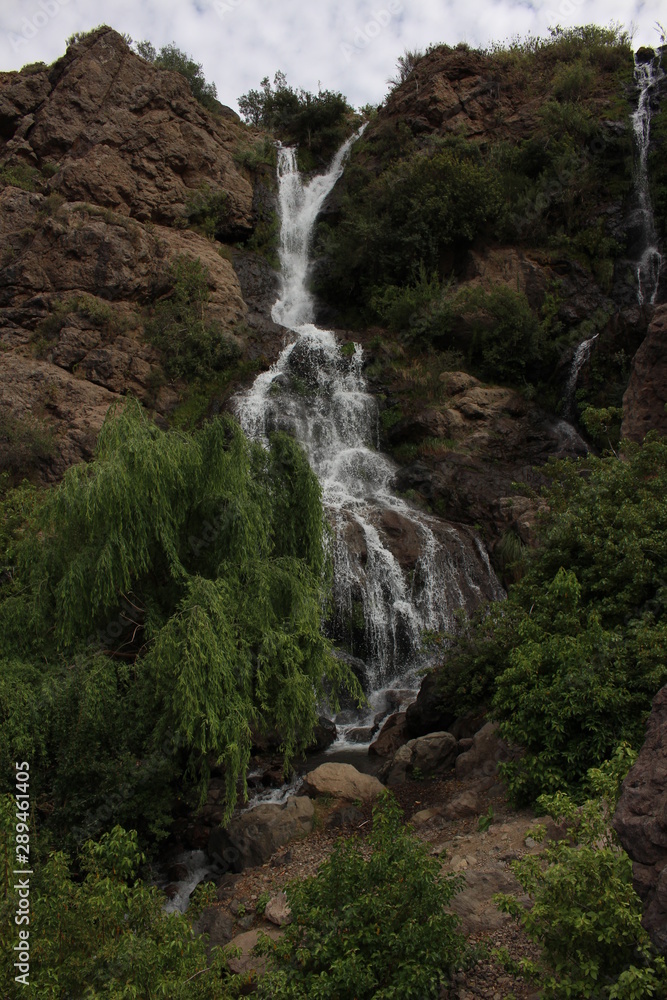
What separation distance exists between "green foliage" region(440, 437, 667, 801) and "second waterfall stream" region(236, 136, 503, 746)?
2.73 m

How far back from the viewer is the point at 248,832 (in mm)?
8531

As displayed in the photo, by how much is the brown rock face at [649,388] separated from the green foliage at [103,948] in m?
12.0

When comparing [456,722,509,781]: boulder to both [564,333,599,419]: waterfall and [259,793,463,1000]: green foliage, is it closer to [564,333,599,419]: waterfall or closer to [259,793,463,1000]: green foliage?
[259,793,463,1000]: green foliage

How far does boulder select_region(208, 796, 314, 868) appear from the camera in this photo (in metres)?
8.34

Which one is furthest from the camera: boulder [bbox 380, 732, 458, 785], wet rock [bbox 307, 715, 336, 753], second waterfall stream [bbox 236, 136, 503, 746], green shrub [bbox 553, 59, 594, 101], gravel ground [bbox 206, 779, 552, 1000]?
green shrub [bbox 553, 59, 594, 101]

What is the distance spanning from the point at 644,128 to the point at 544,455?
14600mm

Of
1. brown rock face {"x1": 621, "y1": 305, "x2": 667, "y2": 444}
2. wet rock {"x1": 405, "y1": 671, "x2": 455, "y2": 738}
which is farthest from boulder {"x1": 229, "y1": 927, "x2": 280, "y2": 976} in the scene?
brown rock face {"x1": 621, "y1": 305, "x2": 667, "y2": 444}

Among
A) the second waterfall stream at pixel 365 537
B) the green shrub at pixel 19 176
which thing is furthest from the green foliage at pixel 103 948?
the green shrub at pixel 19 176

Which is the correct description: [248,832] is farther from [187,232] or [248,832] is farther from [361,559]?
[187,232]

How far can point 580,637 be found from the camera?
735cm

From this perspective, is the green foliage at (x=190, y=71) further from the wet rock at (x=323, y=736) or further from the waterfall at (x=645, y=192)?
the wet rock at (x=323, y=736)

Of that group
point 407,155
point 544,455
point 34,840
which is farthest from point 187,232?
point 34,840

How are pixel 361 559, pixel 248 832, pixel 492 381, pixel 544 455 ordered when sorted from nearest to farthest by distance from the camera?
1. pixel 248 832
2. pixel 361 559
3. pixel 544 455
4. pixel 492 381

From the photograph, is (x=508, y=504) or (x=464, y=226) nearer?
(x=508, y=504)
